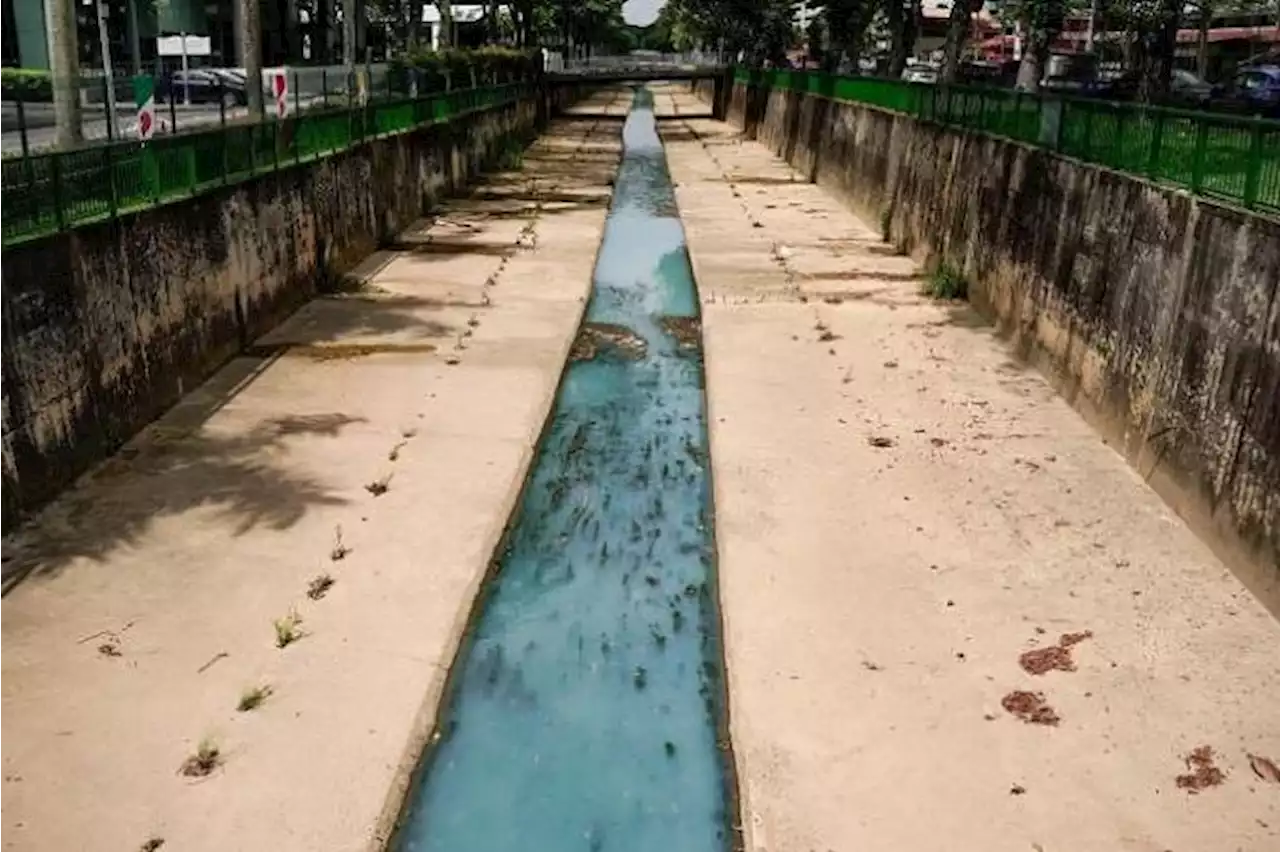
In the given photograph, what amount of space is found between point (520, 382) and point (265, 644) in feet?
23.2

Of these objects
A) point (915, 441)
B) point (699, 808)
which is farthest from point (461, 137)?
point (699, 808)

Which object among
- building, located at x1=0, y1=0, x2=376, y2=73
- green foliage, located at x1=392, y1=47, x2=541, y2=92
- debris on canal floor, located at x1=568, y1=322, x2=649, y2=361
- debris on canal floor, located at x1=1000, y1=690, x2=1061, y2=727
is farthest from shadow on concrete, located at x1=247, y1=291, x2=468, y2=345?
building, located at x1=0, y1=0, x2=376, y2=73

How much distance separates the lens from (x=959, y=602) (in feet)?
30.6

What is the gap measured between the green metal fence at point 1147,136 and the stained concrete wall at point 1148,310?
246 millimetres

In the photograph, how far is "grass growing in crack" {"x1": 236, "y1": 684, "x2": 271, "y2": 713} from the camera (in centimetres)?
770

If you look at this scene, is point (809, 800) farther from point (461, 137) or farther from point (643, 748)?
point (461, 137)

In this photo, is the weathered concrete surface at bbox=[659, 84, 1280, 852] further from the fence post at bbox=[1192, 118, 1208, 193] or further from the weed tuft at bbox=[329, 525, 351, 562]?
the weed tuft at bbox=[329, 525, 351, 562]

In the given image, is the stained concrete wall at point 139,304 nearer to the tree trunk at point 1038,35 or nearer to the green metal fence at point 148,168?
the green metal fence at point 148,168

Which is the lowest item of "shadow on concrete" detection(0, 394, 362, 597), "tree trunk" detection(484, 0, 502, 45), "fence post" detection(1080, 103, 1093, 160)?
"shadow on concrete" detection(0, 394, 362, 597)

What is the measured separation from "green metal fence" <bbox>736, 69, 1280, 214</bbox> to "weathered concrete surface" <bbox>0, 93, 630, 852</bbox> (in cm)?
704

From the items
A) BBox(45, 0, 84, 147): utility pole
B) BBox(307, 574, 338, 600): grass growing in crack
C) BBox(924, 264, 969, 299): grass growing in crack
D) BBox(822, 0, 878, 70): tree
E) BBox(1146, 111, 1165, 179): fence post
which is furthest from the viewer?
BBox(822, 0, 878, 70): tree

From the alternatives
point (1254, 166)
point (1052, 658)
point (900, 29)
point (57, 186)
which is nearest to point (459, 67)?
point (900, 29)

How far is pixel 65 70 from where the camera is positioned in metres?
16.4

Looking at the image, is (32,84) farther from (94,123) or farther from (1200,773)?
(1200,773)
